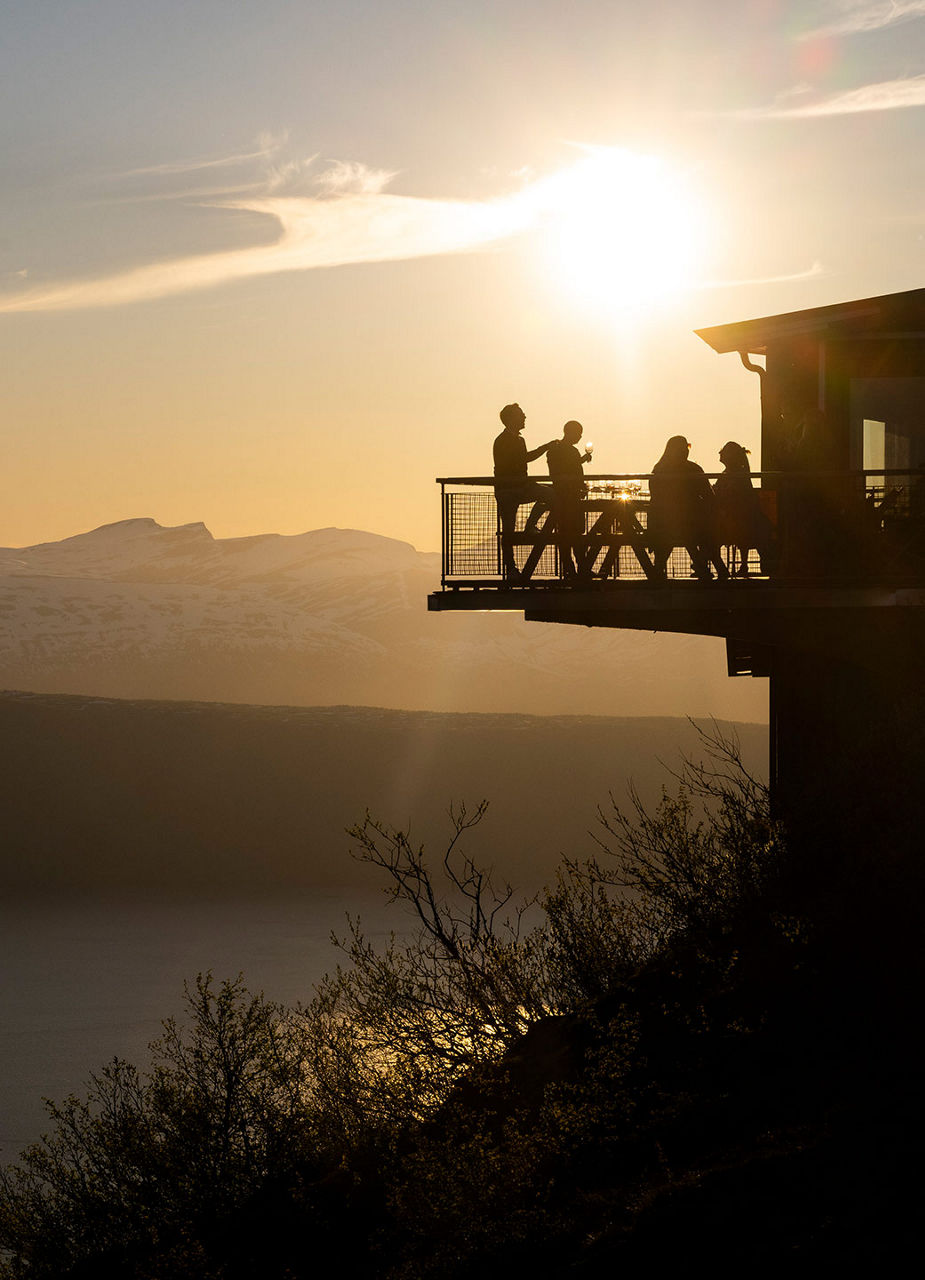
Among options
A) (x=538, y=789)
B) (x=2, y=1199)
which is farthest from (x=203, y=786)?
(x=2, y=1199)

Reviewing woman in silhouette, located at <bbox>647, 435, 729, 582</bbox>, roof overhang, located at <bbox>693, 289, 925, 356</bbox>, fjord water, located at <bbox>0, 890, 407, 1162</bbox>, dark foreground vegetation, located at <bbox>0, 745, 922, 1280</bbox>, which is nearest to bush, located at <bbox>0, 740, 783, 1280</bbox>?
dark foreground vegetation, located at <bbox>0, 745, 922, 1280</bbox>

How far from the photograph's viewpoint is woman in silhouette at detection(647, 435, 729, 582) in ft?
46.9

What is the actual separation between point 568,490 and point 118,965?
4124 inches

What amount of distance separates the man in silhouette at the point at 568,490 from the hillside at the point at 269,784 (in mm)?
130629

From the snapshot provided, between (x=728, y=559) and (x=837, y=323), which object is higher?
(x=837, y=323)

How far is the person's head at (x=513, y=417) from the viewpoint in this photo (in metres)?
14.1

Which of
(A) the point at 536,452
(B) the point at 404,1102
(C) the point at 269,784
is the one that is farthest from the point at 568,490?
(C) the point at 269,784

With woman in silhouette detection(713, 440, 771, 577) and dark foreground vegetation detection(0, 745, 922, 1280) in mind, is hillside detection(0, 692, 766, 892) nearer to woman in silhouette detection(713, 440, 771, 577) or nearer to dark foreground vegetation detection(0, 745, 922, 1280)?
dark foreground vegetation detection(0, 745, 922, 1280)

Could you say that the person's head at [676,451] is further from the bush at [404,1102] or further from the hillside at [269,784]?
→ the hillside at [269,784]

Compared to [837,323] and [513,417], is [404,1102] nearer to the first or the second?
[513,417]

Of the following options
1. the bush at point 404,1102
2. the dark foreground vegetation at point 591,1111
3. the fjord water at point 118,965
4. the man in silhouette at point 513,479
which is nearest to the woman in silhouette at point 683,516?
the man in silhouette at point 513,479

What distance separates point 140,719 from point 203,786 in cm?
1649

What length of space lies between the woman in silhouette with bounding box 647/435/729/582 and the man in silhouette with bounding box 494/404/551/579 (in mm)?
1167

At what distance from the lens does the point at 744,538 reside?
14680 mm
